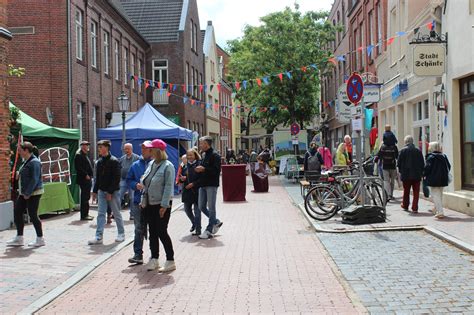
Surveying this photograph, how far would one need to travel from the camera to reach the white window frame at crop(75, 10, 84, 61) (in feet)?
68.1

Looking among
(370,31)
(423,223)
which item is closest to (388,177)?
(423,223)

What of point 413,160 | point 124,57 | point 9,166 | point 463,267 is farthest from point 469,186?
point 124,57

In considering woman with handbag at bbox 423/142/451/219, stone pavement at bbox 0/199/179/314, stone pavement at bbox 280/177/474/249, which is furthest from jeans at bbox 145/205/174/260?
woman with handbag at bbox 423/142/451/219

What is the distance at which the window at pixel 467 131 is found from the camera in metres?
11.3

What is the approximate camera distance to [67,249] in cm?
888

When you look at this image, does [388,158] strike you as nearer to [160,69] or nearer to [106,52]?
[106,52]

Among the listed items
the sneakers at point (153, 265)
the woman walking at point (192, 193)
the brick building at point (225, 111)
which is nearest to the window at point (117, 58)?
the woman walking at point (192, 193)

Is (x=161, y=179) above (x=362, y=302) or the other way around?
above

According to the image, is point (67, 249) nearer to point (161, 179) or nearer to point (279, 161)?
point (161, 179)

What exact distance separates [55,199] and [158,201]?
6.94 meters

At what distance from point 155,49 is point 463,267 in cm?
3000

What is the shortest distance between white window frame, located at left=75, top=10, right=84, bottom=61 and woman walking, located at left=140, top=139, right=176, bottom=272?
47.9 ft

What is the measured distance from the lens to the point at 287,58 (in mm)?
32938

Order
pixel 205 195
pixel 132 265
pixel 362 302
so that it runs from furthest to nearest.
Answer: pixel 205 195, pixel 132 265, pixel 362 302
